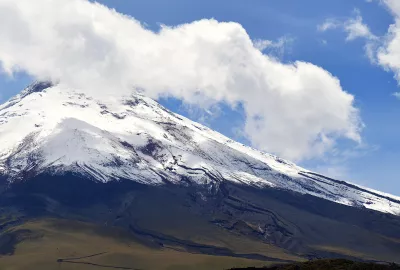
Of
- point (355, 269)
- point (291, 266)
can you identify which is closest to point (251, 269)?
A: point (291, 266)

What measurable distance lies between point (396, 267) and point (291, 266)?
16.4m

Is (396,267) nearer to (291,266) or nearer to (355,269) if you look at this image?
(355,269)

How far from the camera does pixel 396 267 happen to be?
103 metres

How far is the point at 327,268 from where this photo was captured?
101250mm

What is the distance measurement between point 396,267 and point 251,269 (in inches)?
942

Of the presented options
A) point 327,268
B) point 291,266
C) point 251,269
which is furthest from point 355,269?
point 251,269

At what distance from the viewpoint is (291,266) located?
105500 millimetres

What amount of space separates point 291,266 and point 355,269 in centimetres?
1170

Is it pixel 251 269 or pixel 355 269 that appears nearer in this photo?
pixel 355 269

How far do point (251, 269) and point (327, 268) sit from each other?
15458 mm

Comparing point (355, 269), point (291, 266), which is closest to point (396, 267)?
point (355, 269)

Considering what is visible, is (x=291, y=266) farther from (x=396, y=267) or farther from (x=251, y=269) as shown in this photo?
(x=396, y=267)

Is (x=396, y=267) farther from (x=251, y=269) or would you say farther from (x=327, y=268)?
(x=251, y=269)

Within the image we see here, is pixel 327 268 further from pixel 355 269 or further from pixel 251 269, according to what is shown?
pixel 251 269
